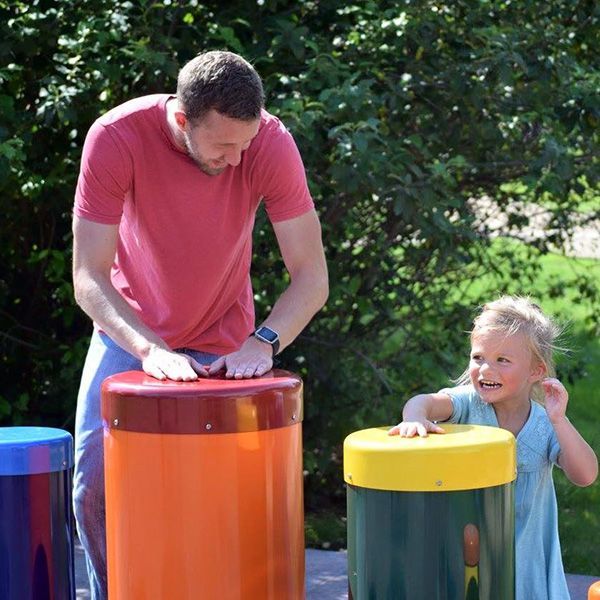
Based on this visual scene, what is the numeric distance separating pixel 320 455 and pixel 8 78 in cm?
218

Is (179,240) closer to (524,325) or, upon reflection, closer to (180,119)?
(180,119)

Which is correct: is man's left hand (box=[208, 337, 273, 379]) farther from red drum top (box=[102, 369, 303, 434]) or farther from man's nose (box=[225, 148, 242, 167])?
man's nose (box=[225, 148, 242, 167])

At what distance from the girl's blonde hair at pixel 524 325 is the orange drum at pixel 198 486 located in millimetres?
576

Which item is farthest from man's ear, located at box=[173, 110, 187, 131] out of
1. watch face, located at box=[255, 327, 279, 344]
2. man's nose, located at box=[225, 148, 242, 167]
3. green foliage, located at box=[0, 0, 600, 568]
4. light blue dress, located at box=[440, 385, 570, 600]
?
green foliage, located at box=[0, 0, 600, 568]

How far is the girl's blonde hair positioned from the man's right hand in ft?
2.42

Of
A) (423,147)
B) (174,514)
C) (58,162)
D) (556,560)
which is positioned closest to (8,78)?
(58,162)

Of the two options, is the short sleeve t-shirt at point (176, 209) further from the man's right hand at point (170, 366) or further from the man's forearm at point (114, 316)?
the man's right hand at point (170, 366)

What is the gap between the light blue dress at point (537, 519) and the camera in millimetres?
3434

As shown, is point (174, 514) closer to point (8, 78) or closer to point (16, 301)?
point (8, 78)

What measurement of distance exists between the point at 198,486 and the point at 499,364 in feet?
2.78

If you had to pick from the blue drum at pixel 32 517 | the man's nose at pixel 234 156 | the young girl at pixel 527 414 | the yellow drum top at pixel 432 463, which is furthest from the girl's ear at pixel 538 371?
the blue drum at pixel 32 517

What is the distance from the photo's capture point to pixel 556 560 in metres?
3.45

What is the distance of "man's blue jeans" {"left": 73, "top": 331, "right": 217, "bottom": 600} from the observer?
367 cm

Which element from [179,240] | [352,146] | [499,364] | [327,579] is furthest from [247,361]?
[352,146]
